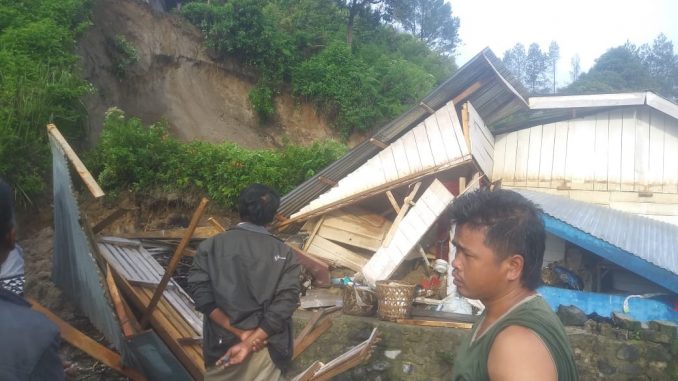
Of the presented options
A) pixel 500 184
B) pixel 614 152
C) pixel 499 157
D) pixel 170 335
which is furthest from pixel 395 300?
pixel 614 152

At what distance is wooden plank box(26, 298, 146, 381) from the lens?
3492 mm

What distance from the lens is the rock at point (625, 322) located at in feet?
19.0

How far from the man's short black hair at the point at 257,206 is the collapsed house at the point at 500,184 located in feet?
11.8

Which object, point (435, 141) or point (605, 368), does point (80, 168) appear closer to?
point (605, 368)

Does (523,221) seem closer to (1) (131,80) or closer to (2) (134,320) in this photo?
(2) (134,320)

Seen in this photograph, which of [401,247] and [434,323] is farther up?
[401,247]

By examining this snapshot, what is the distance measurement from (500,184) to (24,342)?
358 inches

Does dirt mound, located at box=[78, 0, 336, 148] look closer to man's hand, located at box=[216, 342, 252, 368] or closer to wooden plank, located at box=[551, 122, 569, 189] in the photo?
wooden plank, located at box=[551, 122, 569, 189]

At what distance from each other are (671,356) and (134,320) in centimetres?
544

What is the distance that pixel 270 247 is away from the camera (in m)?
3.04

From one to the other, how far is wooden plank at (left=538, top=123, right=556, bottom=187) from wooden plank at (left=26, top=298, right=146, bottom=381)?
785 cm

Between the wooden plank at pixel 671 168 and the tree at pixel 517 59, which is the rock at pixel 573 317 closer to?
the wooden plank at pixel 671 168

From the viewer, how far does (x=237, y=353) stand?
2875mm

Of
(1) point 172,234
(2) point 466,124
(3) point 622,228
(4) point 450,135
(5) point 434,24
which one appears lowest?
(3) point 622,228
